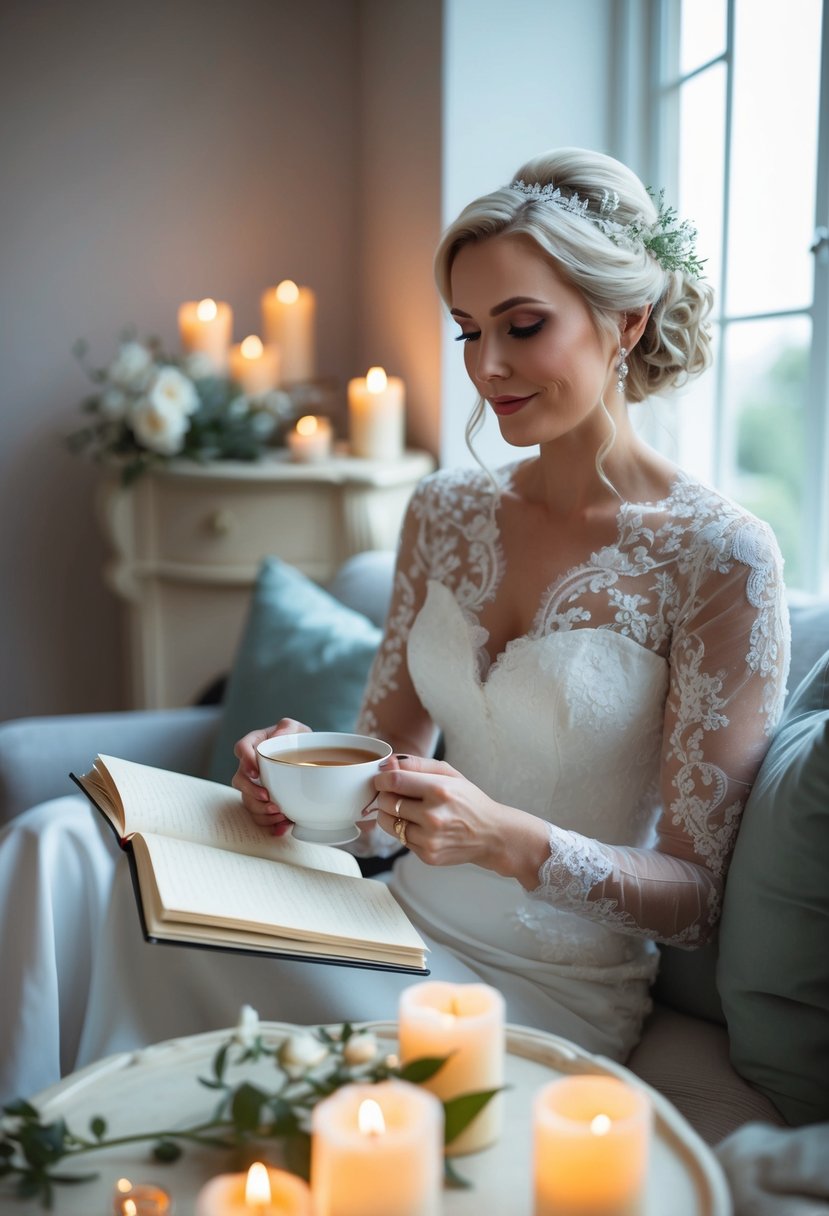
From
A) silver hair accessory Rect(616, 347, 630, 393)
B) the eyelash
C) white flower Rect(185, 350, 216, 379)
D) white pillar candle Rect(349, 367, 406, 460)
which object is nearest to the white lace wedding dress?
silver hair accessory Rect(616, 347, 630, 393)

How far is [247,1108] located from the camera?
2.46 feet

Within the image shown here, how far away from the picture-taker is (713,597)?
4.27ft

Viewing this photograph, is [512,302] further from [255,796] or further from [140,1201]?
[140,1201]

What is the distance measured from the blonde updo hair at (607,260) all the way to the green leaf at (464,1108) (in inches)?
36.0

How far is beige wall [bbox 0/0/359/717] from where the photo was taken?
286 centimetres

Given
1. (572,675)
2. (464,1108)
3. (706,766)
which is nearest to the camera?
(464,1108)

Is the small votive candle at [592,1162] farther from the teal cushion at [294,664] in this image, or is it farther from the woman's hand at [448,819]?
the teal cushion at [294,664]

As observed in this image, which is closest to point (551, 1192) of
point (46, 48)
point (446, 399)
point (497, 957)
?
point (497, 957)

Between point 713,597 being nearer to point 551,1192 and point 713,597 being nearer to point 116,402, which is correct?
point 551,1192

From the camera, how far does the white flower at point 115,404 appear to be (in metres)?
2.55

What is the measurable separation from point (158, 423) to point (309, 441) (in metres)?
0.32

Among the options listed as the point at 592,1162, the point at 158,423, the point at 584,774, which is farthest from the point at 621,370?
the point at 158,423

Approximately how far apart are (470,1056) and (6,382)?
8.53ft

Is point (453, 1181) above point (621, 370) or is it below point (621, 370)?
below
